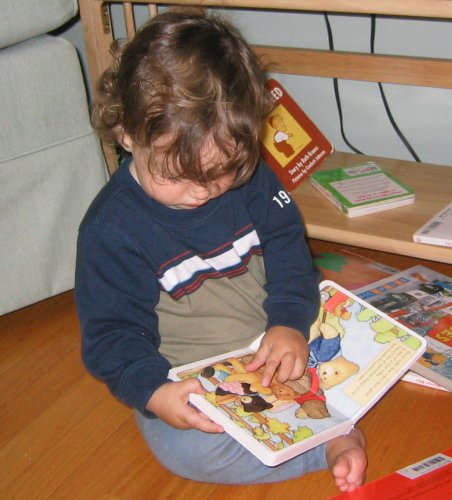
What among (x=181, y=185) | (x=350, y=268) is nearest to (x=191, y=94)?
(x=181, y=185)

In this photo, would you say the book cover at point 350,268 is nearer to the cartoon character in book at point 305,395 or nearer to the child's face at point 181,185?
the cartoon character in book at point 305,395

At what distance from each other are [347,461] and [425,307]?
0.38m

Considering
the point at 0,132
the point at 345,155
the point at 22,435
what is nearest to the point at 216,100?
the point at 0,132

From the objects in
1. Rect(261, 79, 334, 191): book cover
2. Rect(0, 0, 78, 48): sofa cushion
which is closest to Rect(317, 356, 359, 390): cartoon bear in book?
Rect(261, 79, 334, 191): book cover

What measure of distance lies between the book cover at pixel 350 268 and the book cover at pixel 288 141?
152 millimetres

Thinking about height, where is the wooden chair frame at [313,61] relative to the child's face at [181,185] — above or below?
below

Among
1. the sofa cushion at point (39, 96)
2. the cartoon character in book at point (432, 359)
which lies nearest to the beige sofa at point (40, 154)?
the sofa cushion at point (39, 96)

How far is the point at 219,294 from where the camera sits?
3.08 feet

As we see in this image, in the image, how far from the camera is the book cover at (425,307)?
1.06m

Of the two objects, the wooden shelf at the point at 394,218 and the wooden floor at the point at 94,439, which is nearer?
the wooden floor at the point at 94,439

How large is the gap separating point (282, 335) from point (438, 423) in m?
0.28

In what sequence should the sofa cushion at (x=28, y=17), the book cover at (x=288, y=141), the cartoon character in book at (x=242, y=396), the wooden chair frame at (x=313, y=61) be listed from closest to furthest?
the cartoon character in book at (x=242, y=396), the sofa cushion at (x=28, y=17), the wooden chair frame at (x=313, y=61), the book cover at (x=288, y=141)

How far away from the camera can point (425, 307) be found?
1.17 meters

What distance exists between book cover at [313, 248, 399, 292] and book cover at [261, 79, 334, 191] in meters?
0.15
